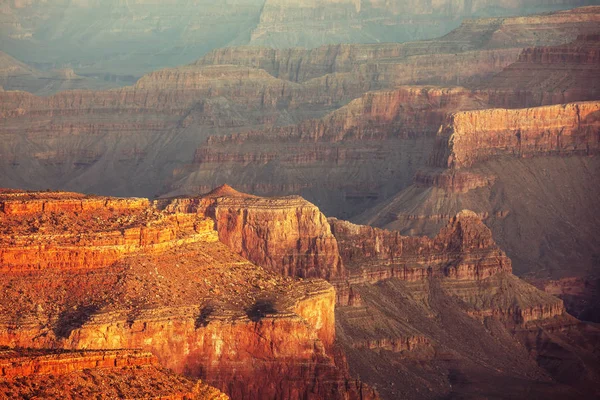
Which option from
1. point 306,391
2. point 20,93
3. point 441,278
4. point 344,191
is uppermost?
point 20,93

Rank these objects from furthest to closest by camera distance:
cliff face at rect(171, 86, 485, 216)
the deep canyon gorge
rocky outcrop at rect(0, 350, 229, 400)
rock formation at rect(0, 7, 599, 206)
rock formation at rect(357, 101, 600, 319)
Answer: rock formation at rect(0, 7, 599, 206)
cliff face at rect(171, 86, 485, 216)
rock formation at rect(357, 101, 600, 319)
the deep canyon gorge
rocky outcrop at rect(0, 350, 229, 400)

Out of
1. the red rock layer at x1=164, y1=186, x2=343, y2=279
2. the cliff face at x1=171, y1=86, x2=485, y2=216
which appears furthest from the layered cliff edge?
the cliff face at x1=171, y1=86, x2=485, y2=216

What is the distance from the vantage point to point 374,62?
7697 inches

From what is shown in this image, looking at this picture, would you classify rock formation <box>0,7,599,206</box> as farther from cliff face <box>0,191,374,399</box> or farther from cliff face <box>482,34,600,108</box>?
cliff face <box>0,191,374,399</box>

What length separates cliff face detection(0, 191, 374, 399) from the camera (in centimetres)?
6025

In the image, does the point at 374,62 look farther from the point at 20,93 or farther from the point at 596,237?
the point at 596,237

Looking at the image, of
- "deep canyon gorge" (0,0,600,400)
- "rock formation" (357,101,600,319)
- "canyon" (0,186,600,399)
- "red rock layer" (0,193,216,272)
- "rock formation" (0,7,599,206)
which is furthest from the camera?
"rock formation" (0,7,599,206)

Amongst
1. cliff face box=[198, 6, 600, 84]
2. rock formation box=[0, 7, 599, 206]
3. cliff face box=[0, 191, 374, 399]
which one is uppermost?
cliff face box=[198, 6, 600, 84]

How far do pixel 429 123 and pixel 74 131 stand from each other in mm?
39999

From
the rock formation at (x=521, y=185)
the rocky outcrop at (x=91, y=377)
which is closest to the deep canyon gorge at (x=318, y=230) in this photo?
the rocky outcrop at (x=91, y=377)

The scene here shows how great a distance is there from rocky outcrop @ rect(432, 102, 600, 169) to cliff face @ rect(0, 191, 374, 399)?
6769 cm

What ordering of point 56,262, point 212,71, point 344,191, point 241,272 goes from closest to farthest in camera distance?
point 56,262
point 241,272
point 344,191
point 212,71

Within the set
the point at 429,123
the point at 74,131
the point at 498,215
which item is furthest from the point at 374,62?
the point at 498,215

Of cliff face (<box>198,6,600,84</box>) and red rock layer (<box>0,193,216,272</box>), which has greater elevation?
cliff face (<box>198,6,600,84</box>)
